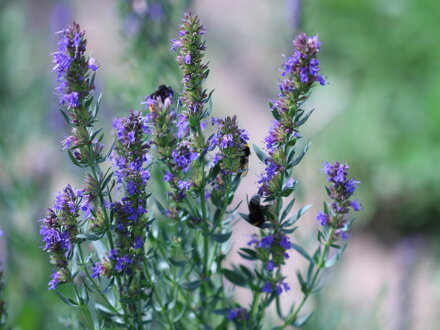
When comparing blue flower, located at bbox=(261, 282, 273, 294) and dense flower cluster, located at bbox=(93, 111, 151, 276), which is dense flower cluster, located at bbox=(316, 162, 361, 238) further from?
dense flower cluster, located at bbox=(93, 111, 151, 276)

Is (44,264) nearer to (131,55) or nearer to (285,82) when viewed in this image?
(131,55)

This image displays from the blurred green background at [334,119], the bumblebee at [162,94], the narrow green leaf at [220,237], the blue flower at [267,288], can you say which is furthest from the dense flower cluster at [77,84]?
the blurred green background at [334,119]

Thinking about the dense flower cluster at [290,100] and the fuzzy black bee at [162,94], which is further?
the fuzzy black bee at [162,94]

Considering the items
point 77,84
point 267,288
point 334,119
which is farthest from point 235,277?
point 334,119

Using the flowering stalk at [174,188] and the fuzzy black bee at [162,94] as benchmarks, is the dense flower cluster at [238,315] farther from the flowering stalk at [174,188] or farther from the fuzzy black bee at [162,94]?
the fuzzy black bee at [162,94]

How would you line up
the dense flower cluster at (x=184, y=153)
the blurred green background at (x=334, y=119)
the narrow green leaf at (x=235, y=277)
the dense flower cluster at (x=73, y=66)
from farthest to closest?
the blurred green background at (x=334, y=119) < the narrow green leaf at (x=235, y=277) < the dense flower cluster at (x=184, y=153) < the dense flower cluster at (x=73, y=66)

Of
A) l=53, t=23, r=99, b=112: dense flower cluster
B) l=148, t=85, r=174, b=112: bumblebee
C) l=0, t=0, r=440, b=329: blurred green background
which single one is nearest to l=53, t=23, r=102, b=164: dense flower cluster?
l=53, t=23, r=99, b=112: dense flower cluster
